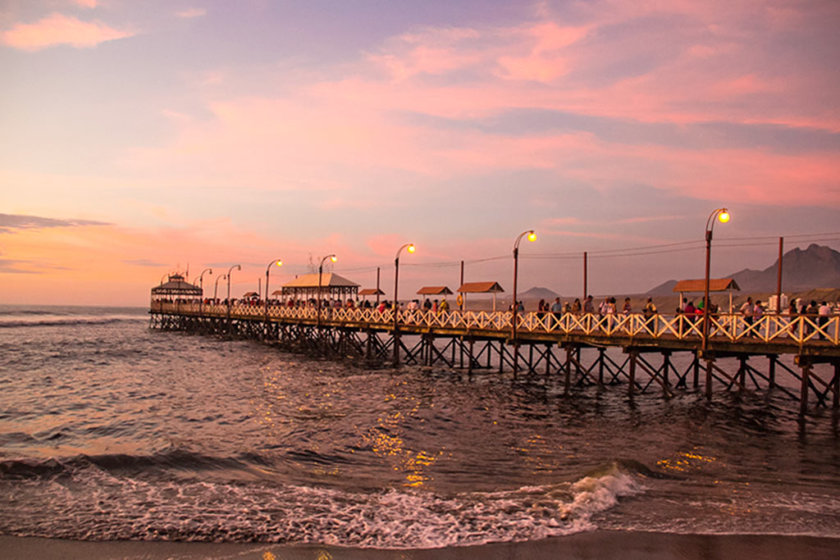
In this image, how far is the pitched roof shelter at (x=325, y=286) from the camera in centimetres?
5181

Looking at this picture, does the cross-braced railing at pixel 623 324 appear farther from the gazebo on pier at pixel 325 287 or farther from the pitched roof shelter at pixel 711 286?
the gazebo on pier at pixel 325 287

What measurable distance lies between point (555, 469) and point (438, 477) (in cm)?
274

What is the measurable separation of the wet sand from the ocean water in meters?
0.29

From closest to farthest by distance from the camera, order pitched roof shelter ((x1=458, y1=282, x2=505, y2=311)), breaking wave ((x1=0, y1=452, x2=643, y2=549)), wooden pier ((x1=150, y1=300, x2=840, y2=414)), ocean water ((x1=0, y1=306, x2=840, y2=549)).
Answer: breaking wave ((x1=0, y1=452, x2=643, y2=549)) < ocean water ((x1=0, y1=306, x2=840, y2=549)) < wooden pier ((x1=150, y1=300, x2=840, y2=414)) < pitched roof shelter ((x1=458, y1=282, x2=505, y2=311))

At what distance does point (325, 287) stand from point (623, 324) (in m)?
35.1

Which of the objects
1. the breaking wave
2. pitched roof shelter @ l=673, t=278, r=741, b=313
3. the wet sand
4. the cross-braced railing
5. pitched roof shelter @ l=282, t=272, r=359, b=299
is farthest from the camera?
pitched roof shelter @ l=282, t=272, r=359, b=299

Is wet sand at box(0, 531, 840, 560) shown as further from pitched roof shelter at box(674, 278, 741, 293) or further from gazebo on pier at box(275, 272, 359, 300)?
gazebo on pier at box(275, 272, 359, 300)

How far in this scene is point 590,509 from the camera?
9.61 m

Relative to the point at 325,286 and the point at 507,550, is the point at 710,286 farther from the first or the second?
the point at 325,286

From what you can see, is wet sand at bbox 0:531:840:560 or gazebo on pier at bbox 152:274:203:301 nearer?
wet sand at bbox 0:531:840:560

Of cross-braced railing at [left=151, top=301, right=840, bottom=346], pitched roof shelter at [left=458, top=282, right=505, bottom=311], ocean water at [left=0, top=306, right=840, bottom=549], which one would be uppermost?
pitched roof shelter at [left=458, top=282, right=505, bottom=311]

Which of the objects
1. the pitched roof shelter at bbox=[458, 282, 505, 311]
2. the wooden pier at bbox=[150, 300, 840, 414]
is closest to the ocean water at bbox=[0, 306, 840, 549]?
the wooden pier at bbox=[150, 300, 840, 414]

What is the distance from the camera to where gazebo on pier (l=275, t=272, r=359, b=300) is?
51844mm

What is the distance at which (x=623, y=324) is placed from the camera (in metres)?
21.6
